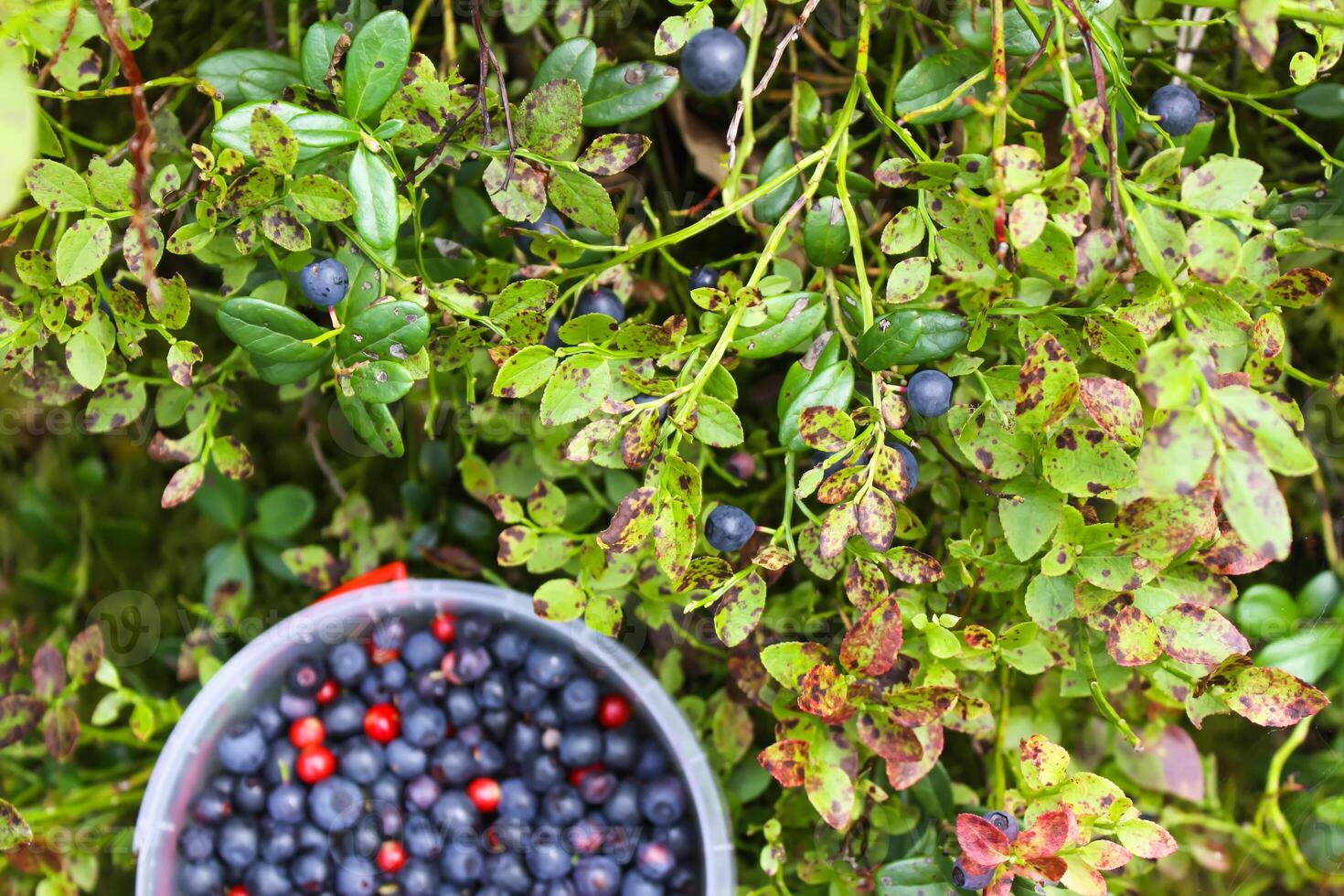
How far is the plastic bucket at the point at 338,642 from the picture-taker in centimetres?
102

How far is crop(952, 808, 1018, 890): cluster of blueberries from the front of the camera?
79cm

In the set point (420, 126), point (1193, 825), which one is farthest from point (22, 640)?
point (1193, 825)

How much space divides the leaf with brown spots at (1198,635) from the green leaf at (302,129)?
0.69 meters

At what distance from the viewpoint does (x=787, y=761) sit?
79 centimetres

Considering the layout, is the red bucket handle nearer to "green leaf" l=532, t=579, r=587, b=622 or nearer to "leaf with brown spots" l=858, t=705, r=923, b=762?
"green leaf" l=532, t=579, r=587, b=622

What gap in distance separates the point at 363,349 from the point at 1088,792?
63cm

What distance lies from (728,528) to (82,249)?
52cm

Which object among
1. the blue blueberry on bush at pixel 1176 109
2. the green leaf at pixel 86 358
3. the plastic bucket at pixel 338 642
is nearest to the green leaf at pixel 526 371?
the green leaf at pixel 86 358

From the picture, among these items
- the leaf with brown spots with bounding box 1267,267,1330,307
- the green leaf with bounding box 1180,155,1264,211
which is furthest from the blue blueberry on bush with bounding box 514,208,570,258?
the leaf with brown spots with bounding box 1267,267,1330,307

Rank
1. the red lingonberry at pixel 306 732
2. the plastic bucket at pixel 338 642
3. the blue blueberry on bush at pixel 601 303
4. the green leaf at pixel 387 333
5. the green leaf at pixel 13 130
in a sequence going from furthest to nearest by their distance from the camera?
1. the red lingonberry at pixel 306 732
2. the plastic bucket at pixel 338 642
3. the blue blueberry on bush at pixel 601 303
4. the green leaf at pixel 387 333
5. the green leaf at pixel 13 130

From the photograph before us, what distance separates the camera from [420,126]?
0.71 meters

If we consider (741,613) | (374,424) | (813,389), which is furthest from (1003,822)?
(374,424)

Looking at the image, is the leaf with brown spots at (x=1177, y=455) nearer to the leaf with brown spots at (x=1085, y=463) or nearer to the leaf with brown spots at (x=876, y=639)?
the leaf with brown spots at (x=1085, y=463)

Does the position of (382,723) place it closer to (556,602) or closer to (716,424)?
(556,602)
